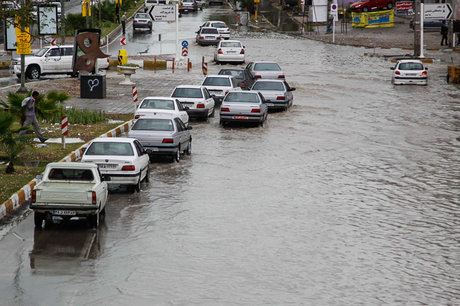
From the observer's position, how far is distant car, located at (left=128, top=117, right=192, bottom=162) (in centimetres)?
2480

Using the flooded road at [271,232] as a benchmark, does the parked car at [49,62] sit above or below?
above

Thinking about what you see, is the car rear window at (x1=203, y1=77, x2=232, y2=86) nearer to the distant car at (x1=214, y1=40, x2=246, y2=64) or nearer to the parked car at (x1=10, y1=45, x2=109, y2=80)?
the parked car at (x1=10, y1=45, x2=109, y2=80)

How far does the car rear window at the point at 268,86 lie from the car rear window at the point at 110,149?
17.6 metres

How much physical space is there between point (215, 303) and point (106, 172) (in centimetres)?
820

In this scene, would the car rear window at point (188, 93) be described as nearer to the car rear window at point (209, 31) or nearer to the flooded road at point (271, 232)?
the flooded road at point (271, 232)

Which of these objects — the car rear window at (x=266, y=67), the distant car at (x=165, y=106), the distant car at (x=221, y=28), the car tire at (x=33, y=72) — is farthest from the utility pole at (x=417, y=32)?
the distant car at (x=165, y=106)

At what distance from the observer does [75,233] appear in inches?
679

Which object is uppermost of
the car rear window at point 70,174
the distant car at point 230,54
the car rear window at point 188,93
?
the distant car at point 230,54

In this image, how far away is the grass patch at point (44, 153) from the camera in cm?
2103

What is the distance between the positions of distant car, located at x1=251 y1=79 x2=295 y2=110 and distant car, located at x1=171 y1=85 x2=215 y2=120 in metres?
3.64

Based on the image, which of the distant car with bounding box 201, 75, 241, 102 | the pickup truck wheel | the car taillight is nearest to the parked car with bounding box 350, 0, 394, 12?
the distant car with bounding box 201, 75, 241, 102

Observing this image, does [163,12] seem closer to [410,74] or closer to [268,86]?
[410,74]

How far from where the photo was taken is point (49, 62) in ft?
159

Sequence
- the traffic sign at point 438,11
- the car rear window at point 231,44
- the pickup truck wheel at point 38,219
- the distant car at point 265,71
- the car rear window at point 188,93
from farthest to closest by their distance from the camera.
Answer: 1. the traffic sign at point 438,11
2. the car rear window at point 231,44
3. the distant car at point 265,71
4. the car rear window at point 188,93
5. the pickup truck wheel at point 38,219
